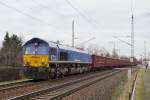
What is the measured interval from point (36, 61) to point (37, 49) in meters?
1.21

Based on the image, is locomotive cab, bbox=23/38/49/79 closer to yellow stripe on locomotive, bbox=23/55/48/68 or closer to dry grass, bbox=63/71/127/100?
yellow stripe on locomotive, bbox=23/55/48/68

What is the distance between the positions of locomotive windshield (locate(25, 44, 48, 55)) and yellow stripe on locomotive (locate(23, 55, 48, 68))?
0.44m

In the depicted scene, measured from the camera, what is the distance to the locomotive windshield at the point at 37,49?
28.6 meters

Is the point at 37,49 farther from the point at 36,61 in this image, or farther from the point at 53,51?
the point at 53,51

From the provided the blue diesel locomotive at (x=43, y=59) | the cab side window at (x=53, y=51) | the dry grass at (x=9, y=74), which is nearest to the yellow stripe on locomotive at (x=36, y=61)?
the blue diesel locomotive at (x=43, y=59)

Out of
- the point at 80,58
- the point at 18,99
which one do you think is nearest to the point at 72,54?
the point at 80,58

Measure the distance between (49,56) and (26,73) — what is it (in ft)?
7.70

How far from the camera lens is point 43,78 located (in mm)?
28281

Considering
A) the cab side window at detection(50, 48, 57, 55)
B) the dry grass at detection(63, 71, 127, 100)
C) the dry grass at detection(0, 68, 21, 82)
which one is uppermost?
the cab side window at detection(50, 48, 57, 55)

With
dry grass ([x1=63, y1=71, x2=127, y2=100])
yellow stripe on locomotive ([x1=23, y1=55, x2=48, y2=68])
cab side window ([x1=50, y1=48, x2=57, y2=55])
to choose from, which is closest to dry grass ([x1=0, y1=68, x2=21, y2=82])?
yellow stripe on locomotive ([x1=23, y1=55, x2=48, y2=68])

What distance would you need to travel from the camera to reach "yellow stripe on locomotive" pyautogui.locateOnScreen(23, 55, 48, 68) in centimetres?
2795

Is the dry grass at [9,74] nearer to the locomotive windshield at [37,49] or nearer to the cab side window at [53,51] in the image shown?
the locomotive windshield at [37,49]

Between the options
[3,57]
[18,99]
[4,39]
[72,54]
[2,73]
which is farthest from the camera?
[4,39]

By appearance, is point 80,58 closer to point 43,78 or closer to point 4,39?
point 43,78
